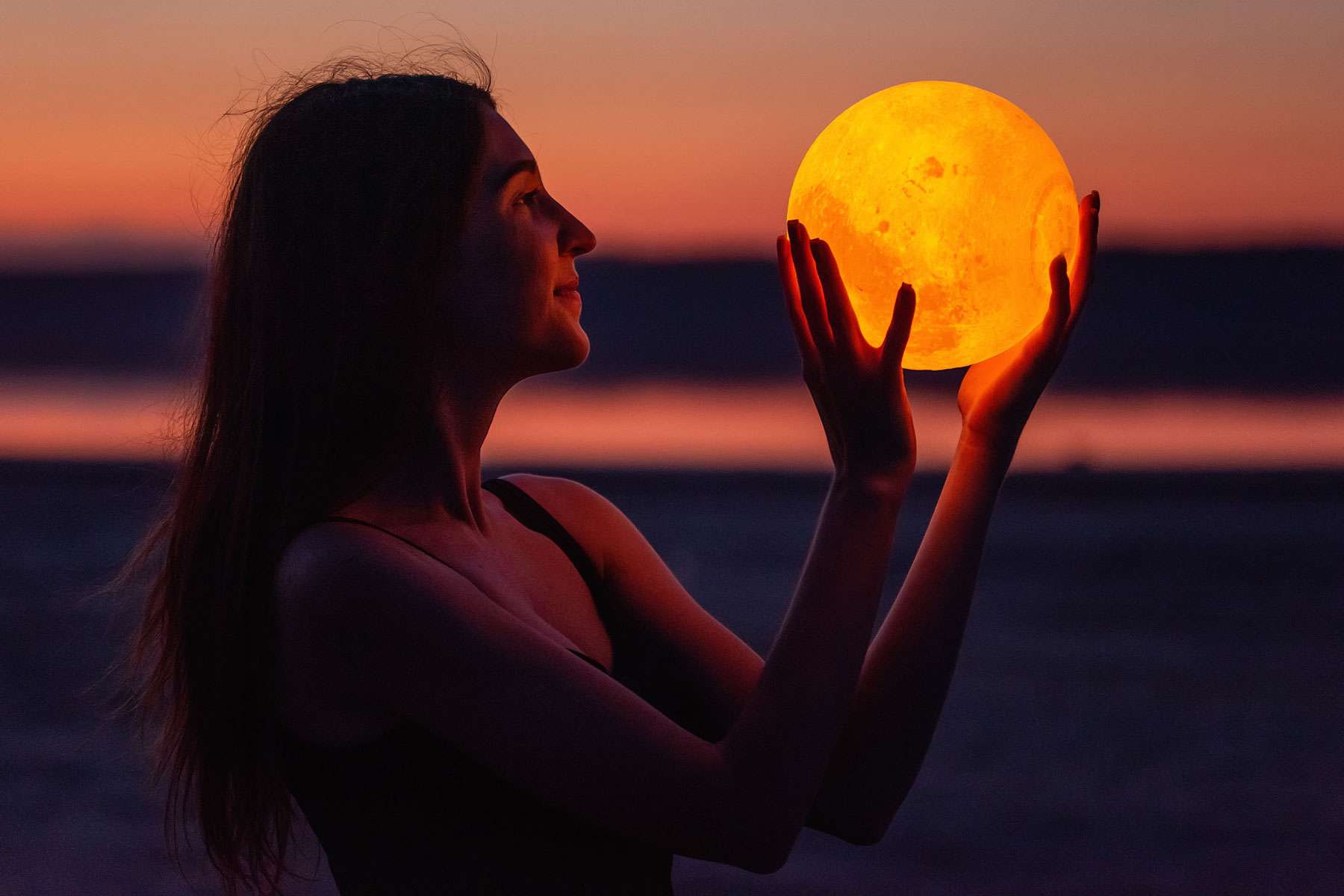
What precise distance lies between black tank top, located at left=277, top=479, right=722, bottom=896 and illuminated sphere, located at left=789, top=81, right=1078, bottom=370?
0.53 meters

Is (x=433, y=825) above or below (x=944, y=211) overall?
below

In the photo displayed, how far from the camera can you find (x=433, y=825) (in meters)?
1.08

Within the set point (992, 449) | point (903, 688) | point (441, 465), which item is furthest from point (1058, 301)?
point (441, 465)

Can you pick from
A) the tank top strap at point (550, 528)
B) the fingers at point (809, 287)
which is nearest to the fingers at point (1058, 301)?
the fingers at point (809, 287)

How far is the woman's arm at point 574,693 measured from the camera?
3.27 ft

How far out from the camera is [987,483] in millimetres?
Result: 1312

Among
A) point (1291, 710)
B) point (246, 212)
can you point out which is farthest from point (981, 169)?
point (1291, 710)

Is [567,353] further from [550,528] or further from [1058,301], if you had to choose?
[1058,301]

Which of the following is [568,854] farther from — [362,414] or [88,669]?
[88,669]

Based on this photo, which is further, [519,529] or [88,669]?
[88,669]

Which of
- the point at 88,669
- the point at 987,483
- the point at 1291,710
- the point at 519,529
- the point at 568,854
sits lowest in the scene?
the point at 88,669

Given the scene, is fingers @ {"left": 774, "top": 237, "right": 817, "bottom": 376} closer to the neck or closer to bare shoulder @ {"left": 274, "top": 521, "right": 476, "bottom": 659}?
the neck

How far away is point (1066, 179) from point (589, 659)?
751mm

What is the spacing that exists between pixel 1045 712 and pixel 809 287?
305 centimetres
